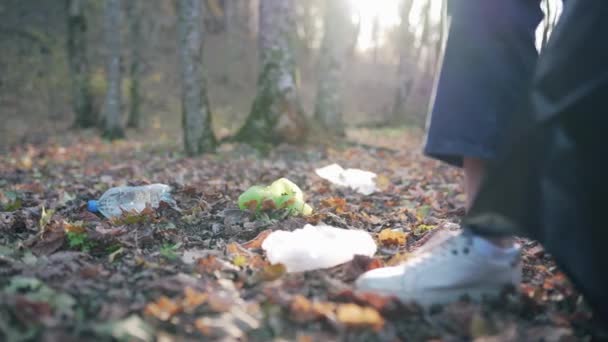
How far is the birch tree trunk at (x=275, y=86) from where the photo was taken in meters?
6.88

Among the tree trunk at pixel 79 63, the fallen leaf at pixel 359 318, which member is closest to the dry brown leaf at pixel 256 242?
the fallen leaf at pixel 359 318

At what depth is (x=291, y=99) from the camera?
23.1ft

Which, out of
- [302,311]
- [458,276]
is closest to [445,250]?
[458,276]

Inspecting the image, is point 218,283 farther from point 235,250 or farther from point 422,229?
point 422,229

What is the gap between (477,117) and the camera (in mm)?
1629

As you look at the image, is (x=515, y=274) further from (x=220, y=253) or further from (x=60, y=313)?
(x=60, y=313)

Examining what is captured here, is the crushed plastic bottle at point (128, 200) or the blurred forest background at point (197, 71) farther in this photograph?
the blurred forest background at point (197, 71)

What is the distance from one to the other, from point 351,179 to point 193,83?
322 centimetres

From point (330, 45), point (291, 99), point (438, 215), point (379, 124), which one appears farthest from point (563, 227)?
point (379, 124)

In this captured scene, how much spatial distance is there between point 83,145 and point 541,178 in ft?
29.1

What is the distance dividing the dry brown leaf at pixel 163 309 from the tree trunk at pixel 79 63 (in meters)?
11.5

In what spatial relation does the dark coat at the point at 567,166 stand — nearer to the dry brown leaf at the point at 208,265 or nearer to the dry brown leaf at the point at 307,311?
the dry brown leaf at the point at 307,311

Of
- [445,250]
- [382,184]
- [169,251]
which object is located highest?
[445,250]

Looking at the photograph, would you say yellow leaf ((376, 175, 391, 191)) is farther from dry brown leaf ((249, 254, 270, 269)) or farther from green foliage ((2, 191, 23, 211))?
green foliage ((2, 191, 23, 211))
